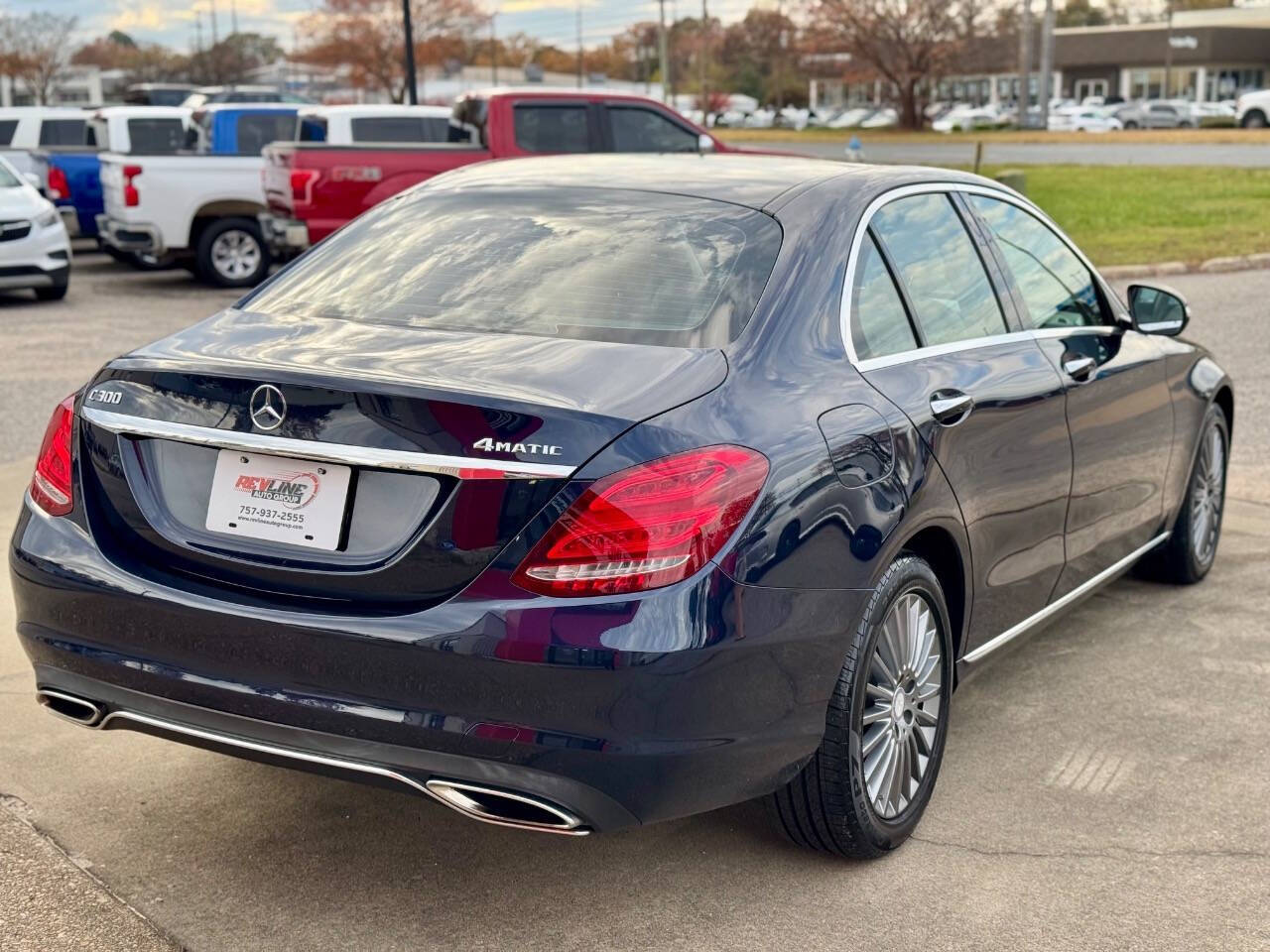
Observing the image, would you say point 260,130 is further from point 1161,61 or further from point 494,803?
point 1161,61

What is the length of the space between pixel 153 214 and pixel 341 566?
14224 mm

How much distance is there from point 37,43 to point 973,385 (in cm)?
8108

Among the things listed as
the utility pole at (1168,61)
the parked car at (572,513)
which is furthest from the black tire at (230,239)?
the utility pole at (1168,61)

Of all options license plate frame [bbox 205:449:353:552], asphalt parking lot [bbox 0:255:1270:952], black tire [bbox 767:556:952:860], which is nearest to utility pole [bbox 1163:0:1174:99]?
asphalt parking lot [bbox 0:255:1270:952]

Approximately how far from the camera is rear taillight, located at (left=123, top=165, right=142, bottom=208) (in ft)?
52.4

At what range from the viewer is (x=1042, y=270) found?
193 inches

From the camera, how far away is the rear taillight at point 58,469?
11.3 ft

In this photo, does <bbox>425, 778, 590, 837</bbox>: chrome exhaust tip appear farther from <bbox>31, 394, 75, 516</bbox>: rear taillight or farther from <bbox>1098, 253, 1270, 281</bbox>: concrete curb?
<bbox>1098, 253, 1270, 281</bbox>: concrete curb

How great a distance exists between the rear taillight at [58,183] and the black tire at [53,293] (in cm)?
350

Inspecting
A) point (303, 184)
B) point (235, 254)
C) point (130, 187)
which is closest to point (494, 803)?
point (303, 184)

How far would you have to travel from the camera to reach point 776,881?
3.57 m

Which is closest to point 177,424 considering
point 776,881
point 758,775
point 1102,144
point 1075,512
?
point 758,775

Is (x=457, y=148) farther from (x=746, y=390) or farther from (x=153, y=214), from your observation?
(x=746, y=390)

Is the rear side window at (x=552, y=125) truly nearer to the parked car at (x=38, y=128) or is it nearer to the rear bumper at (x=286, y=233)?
the rear bumper at (x=286, y=233)
